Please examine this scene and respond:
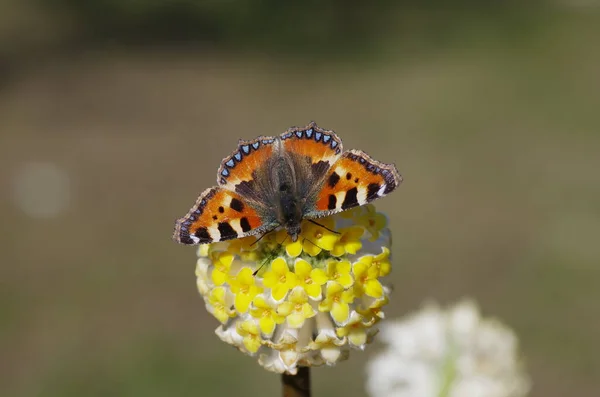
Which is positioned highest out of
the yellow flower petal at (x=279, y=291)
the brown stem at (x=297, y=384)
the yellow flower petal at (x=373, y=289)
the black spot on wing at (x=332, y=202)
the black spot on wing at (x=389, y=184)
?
the black spot on wing at (x=389, y=184)

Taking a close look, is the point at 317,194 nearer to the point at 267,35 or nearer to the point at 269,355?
the point at 269,355

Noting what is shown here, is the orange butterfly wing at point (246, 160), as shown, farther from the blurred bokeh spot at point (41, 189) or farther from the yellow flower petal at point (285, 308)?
the blurred bokeh spot at point (41, 189)

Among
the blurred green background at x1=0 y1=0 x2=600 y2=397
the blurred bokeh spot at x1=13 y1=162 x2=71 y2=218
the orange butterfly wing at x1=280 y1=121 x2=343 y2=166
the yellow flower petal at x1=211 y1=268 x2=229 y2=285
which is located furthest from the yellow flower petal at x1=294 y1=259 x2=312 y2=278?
the blurred bokeh spot at x1=13 y1=162 x2=71 y2=218

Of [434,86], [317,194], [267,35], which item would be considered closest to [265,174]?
[317,194]

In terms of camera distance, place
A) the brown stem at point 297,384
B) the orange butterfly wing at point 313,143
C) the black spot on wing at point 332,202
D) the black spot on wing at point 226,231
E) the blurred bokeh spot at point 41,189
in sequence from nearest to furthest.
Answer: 1. the brown stem at point 297,384
2. the black spot on wing at point 226,231
3. the black spot on wing at point 332,202
4. the orange butterfly wing at point 313,143
5. the blurred bokeh spot at point 41,189

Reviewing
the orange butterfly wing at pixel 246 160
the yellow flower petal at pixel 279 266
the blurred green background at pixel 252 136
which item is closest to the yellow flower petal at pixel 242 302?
the yellow flower petal at pixel 279 266

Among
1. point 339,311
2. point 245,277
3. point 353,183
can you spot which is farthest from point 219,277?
point 353,183
